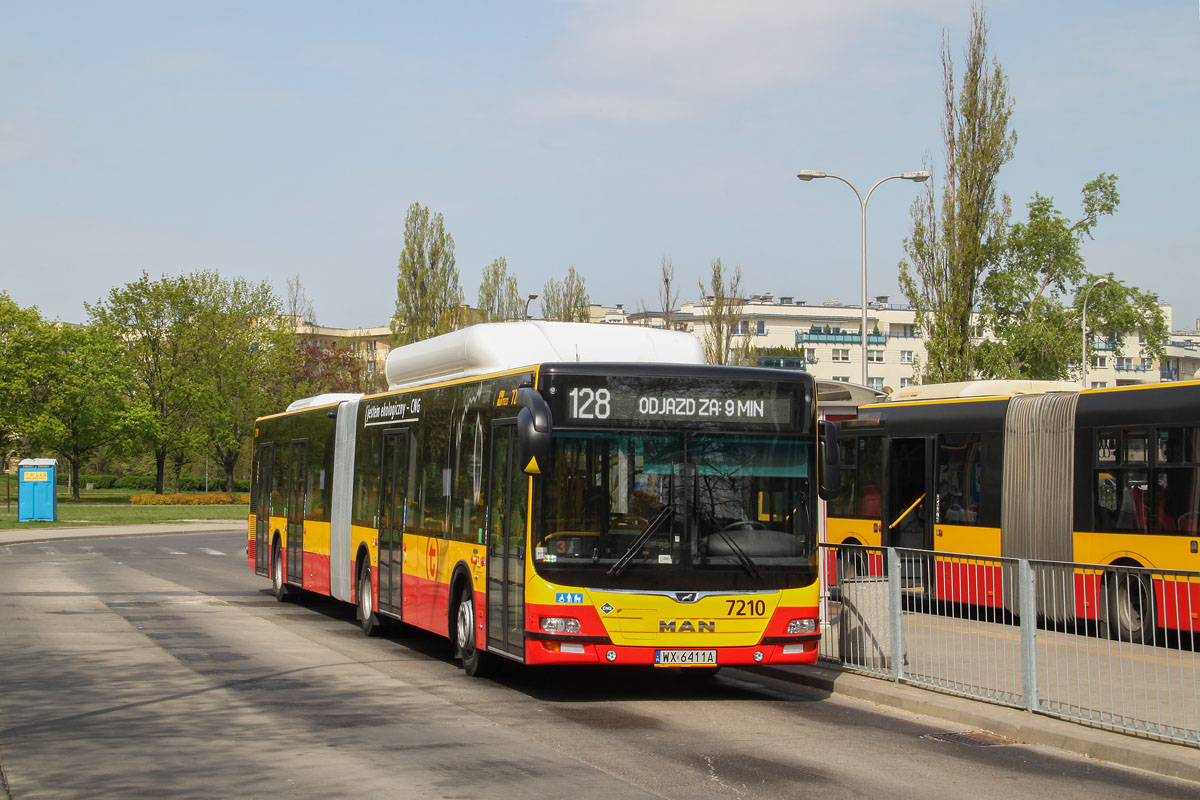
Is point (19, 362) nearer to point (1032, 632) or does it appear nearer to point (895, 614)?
point (895, 614)

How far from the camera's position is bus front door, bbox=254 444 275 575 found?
22891mm

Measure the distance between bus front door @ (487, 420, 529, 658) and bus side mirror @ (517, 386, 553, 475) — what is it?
0.46 m

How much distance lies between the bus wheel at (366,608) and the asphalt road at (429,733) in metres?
0.76

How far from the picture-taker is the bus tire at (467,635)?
42.3 feet

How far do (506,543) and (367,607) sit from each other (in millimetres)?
5670

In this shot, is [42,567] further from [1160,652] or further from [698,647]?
[1160,652]

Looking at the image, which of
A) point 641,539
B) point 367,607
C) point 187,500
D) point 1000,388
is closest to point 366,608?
point 367,607

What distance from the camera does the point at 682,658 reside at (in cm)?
1130

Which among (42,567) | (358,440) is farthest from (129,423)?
(358,440)

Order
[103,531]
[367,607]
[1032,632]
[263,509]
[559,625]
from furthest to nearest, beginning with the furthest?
[103,531] → [263,509] → [367,607] → [559,625] → [1032,632]

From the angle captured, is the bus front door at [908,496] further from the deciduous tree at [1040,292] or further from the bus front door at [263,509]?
the deciduous tree at [1040,292]

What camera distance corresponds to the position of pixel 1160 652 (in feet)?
30.0

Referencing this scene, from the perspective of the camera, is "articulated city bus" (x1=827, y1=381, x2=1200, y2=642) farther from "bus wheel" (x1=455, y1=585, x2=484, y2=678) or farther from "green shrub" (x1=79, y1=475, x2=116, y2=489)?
"green shrub" (x1=79, y1=475, x2=116, y2=489)

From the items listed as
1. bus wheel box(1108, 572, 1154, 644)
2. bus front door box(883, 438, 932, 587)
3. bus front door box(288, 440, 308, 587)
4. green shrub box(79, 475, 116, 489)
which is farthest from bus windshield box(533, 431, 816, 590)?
green shrub box(79, 475, 116, 489)
